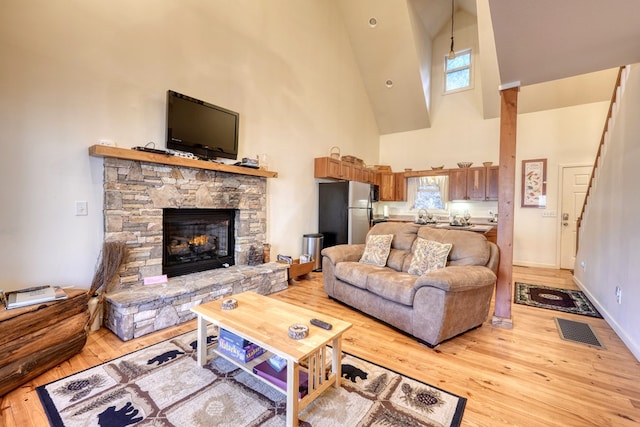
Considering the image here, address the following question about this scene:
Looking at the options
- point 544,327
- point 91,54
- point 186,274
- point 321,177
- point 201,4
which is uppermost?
point 201,4

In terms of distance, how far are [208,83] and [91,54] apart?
1191 mm

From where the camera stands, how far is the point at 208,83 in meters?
3.53

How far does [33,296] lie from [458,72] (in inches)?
315

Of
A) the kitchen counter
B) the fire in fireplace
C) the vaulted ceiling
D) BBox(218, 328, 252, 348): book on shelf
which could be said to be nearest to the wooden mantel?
the fire in fireplace

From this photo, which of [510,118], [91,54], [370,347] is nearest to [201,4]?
[91,54]

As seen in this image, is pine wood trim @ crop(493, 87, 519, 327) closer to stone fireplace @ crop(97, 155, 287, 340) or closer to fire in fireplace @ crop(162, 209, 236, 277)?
stone fireplace @ crop(97, 155, 287, 340)

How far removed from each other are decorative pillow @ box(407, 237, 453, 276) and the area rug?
5.06 feet

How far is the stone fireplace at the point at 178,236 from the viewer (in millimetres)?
2604

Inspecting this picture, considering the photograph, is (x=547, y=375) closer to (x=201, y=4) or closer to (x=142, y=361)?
(x=142, y=361)

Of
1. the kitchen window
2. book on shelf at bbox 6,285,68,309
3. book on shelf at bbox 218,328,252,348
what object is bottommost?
book on shelf at bbox 218,328,252,348

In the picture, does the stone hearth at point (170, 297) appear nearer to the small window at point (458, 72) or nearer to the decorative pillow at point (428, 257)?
the decorative pillow at point (428, 257)

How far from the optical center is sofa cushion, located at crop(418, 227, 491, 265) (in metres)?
2.81

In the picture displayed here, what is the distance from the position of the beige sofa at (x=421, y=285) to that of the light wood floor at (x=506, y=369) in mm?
159

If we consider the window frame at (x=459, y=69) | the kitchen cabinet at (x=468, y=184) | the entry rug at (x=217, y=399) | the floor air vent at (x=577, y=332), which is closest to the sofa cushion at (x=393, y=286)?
the entry rug at (x=217, y=399)
